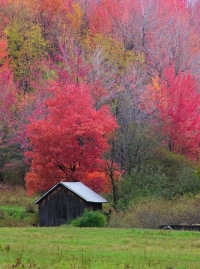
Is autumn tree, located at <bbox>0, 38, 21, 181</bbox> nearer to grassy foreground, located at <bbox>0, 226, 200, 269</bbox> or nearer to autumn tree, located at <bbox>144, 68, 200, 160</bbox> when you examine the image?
autumn tree, located at <bbox>144, 68, 200, 160</bbox>

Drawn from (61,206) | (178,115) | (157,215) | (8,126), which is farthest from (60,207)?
(8,126)

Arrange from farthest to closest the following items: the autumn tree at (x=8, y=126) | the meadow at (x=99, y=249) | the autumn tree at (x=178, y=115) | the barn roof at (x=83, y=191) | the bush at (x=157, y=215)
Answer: the autumn tree at (x=8, y=126) → the autumn tree at (x=178, y=115) → the barn roof at (x=83, y=191) → the bush at (x=157, y=215) → the meadow at (x=99, y=249)

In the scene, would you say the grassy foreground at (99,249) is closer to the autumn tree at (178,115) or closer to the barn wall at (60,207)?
the barn wall at (60,207)

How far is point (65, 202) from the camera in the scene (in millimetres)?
36562

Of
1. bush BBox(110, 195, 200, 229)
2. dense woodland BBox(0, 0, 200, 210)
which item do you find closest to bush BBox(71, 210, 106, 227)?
bush BBox(110, 195, 200, 229)

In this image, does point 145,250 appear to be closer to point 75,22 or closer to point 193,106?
point 193,106

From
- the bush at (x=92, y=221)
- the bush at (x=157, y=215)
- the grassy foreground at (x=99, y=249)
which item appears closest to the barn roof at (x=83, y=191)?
the bush at (x=157, y=215)

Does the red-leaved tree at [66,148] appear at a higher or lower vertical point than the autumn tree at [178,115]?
lower

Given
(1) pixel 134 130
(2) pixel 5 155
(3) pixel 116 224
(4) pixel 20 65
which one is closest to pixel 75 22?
(4) pixel 20 65

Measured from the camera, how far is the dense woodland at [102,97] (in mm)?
39406

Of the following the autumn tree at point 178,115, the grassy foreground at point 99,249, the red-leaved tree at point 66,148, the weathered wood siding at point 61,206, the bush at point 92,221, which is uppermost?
the autumn tree at point 178,115

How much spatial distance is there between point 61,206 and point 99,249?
61.7ft

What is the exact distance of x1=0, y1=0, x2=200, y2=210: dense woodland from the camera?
129ft

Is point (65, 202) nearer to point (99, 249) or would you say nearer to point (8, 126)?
point (8, 126)
